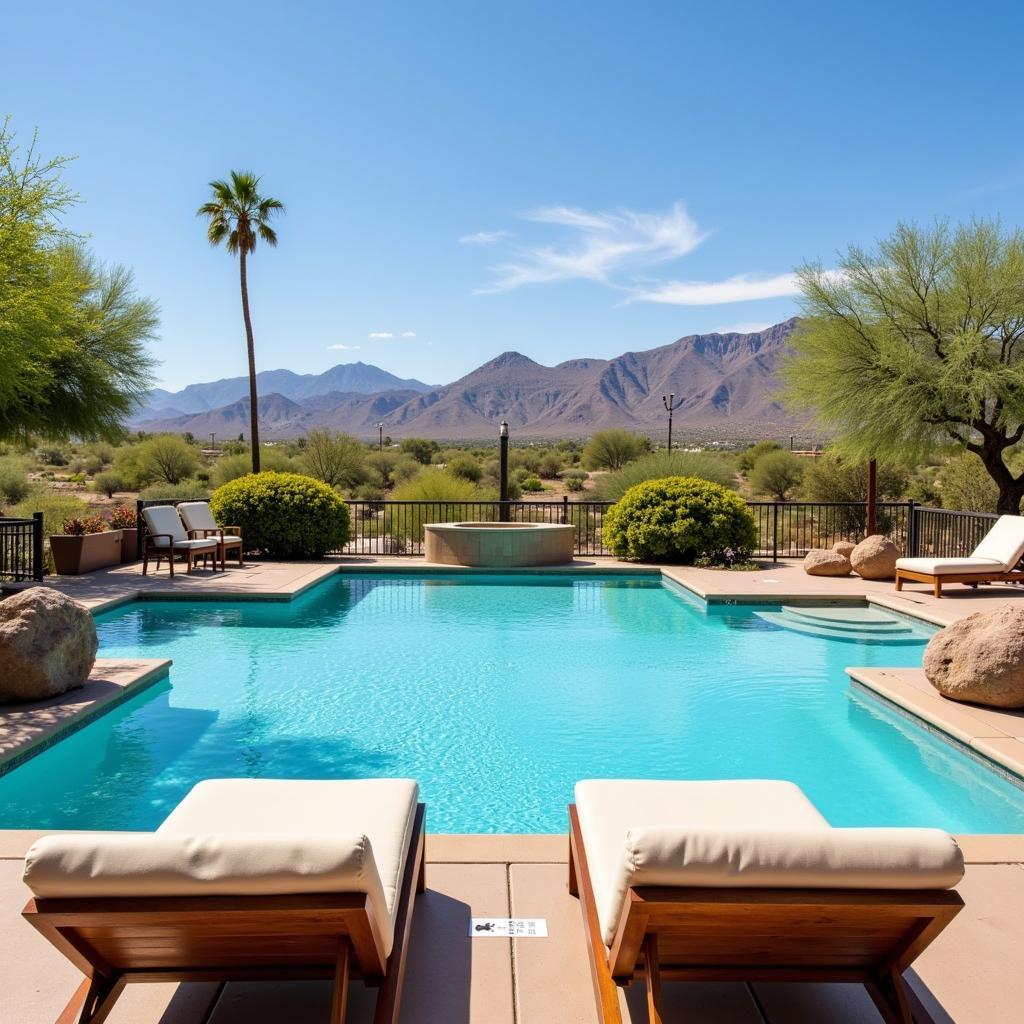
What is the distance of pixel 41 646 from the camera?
16.8ft

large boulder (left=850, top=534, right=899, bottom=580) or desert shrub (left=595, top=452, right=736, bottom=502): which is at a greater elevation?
desert shrub (left=595, top=452, right=736, bottom=502)

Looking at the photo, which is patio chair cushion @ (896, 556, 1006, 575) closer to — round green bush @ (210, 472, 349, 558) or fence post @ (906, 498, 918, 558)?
fence post @ (906, 498, 918, 558)

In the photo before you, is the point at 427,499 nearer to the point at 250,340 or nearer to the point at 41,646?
the point at 250,340

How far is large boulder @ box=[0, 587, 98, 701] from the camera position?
5059 mm

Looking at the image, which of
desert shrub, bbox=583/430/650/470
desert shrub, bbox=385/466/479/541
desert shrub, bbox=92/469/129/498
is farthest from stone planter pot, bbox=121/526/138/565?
desert shrub, bbox=583/430/650/470

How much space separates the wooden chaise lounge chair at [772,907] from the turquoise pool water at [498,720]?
2.22 m

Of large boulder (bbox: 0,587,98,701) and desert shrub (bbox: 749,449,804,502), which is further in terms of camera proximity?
desert shrub (bbox: 749,449,804,502)

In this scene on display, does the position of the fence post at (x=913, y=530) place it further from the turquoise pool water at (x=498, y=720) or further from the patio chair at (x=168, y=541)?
the patio chair at (x=168, y=541)

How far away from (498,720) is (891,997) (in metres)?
3.86

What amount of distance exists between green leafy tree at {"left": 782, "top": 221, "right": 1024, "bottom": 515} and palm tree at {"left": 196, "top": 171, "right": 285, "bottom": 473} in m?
10.9

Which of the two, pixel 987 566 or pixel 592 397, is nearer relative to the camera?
pixel 987 566

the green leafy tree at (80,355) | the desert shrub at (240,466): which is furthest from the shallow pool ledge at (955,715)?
the desert shrub at (240,466)

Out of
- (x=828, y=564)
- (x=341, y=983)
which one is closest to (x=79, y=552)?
(x=828, y=564)

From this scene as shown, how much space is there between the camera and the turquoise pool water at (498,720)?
4359 millimetres
